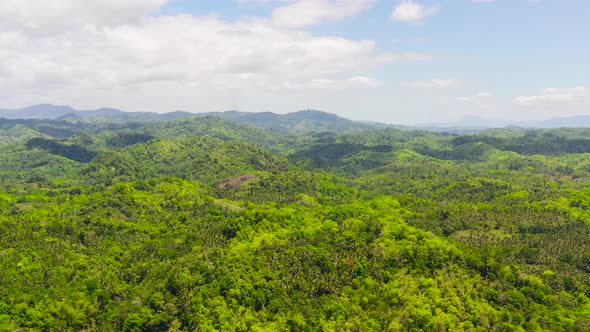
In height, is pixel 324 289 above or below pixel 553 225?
below

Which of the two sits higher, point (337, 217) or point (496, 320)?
point (337, 217)

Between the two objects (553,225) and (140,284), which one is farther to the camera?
(553,225)

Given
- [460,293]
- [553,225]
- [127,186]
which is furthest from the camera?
[127,186]

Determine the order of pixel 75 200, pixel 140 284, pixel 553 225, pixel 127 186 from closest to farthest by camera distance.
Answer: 1. pixel 140 284
2. pixel 553 225
3. pixel 75 200
4. pixel 127 186

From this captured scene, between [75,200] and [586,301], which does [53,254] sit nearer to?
[75,200]

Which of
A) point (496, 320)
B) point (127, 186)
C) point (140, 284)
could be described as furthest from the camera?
point (127, 186)

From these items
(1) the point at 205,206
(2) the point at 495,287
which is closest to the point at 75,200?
(1) the point at 205,206

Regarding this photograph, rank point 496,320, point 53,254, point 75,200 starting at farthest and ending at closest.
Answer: point 75,200, point 53,254, point 496,320

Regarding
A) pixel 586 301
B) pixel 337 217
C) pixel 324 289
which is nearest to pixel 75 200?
pixel 337 217

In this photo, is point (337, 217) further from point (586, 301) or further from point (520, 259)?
point (586, 301)
